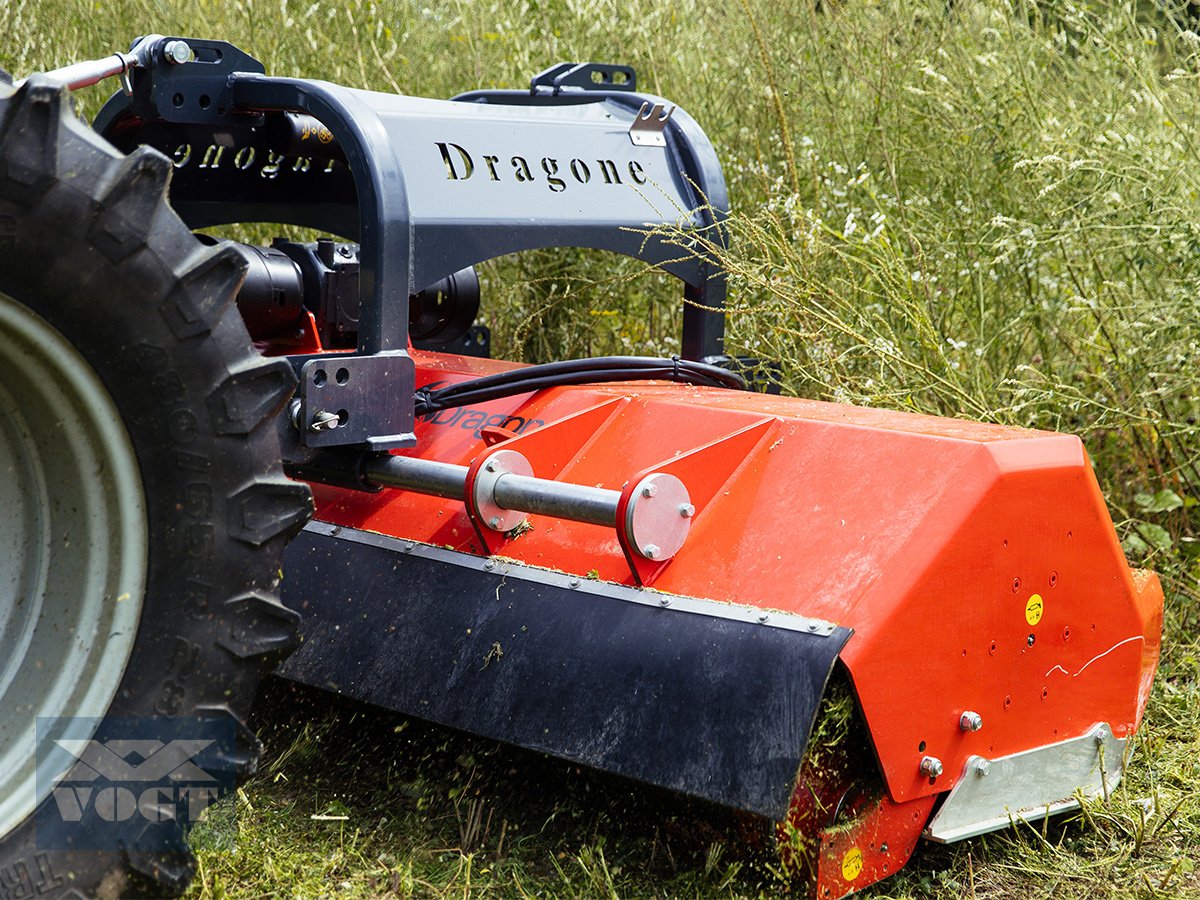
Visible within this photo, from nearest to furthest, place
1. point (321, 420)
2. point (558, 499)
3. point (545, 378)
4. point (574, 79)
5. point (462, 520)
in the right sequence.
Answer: point (558, 499) → point (321, 420) → point (462, 520) → point (545, 378) → point (574, 79)

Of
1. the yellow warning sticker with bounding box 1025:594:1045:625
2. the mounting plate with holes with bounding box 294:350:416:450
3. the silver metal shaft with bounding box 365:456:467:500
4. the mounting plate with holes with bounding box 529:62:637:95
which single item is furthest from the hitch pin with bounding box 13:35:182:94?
the yellow warning sticker with bounding box 1025:594:1045:625

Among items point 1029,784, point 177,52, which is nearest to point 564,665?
point 1029,784

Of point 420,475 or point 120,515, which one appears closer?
point 120,515

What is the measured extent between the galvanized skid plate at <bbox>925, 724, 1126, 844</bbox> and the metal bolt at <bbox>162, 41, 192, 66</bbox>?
200cm

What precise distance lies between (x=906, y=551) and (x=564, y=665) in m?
0.59

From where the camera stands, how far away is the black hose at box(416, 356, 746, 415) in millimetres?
2729

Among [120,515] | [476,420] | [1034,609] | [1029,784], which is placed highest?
[120,515]

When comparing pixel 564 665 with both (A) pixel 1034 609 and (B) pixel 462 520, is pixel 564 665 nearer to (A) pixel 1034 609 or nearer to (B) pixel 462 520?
(B) pixel 462 520

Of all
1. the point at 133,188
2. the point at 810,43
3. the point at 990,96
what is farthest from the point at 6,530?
the point at 810,43

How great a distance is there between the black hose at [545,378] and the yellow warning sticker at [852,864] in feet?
3.76

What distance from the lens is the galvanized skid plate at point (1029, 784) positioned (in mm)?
2176

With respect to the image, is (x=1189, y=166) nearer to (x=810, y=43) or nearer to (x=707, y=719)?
(x=810, y=43)

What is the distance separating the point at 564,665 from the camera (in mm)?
2172

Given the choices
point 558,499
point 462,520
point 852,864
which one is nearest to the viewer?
point 852,864
